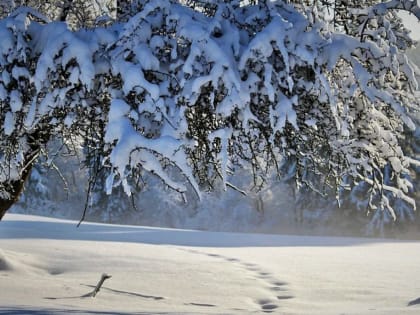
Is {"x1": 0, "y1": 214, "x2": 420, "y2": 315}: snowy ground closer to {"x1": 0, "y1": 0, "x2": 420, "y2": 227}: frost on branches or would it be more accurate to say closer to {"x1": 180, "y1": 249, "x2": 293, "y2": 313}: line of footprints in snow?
{"x1": 180, "y1": 249, "x2": 293, "y2": 313}: line of footprints in snow

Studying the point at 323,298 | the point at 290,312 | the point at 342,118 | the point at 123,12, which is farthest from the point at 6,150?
the point at 323,298

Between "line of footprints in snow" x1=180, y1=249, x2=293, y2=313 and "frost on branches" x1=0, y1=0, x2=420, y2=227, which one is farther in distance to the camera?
"line of footprints in snow" x1=180, y1=249, x2=293, y2=313

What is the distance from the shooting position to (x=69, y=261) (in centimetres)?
1284

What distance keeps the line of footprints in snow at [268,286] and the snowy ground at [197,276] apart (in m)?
0.02

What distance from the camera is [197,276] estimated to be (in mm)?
11445

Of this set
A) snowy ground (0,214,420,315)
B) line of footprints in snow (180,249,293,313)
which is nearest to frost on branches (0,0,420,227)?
snowy ground (0,214,420,315)

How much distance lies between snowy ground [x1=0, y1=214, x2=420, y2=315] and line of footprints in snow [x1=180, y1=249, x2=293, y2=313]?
0.02 m

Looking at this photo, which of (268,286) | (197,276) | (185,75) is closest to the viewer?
(185,75)

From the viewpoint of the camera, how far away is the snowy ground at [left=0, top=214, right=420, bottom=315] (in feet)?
26.1

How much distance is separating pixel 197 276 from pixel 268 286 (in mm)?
1363

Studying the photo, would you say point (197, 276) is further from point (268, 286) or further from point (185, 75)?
point (185, 75)

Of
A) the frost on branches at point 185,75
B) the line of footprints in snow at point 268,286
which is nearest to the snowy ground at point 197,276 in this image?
the line of footprints in snow at point 268,286

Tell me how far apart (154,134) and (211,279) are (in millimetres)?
6494

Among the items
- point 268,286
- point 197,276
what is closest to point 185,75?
point 268,286
